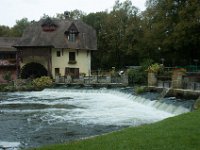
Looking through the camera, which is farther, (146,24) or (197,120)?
(146,24)

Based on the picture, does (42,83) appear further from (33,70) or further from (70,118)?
(70,118)

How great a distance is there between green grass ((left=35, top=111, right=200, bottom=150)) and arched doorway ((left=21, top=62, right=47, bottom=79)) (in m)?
41.6

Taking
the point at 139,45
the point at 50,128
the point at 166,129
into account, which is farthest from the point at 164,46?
the point at 166,129

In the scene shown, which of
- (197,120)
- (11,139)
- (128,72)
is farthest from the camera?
(128,72)

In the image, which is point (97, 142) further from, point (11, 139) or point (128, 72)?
point (128, 72)

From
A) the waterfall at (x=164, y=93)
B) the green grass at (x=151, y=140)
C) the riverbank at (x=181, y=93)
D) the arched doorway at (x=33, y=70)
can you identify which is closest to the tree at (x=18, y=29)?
the arched doorway at (x=33, y=70)

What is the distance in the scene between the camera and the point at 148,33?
5397cm

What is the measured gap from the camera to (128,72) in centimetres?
4294

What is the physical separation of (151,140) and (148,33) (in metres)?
43.0

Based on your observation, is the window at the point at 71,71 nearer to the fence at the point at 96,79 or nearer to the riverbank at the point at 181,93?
the fence at the point at 96,79

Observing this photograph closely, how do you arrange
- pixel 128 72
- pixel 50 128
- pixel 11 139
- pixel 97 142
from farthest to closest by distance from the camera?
1. pixel 128 72
2. pixel 50 128
3. pixel 11 139
4. pixel 97 142

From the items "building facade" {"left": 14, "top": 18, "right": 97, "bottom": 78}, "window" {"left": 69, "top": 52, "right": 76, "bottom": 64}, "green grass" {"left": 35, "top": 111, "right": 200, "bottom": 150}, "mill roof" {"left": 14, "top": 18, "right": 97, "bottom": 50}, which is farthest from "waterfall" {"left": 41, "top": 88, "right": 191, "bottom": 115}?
"window" {"left": 69, "top": 52, "right": 76, "bottom": 64}

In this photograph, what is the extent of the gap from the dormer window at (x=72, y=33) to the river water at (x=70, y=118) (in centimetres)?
2287

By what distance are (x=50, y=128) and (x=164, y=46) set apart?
31999 mm
